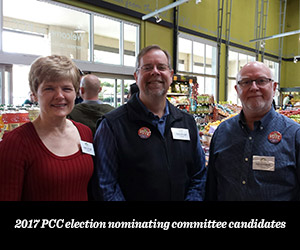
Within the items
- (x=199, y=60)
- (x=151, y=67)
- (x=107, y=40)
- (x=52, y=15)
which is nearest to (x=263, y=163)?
(x=151, y=67)

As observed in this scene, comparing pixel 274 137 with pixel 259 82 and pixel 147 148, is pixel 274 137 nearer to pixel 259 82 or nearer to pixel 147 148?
Answer: pixel 259 82

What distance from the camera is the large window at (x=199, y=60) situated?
11375mm

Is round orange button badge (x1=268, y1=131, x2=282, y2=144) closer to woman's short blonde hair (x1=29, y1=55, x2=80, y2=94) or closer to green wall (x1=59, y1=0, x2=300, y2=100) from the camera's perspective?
woman's short blonde hair (x1=29, y1=55, x2=80, y2=94)

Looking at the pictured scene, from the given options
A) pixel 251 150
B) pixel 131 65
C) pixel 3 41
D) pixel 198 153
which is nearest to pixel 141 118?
pixel 198 153

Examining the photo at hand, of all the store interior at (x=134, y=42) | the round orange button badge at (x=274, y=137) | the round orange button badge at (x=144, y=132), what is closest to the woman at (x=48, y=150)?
the round orange button badge at (x=144, y=132)

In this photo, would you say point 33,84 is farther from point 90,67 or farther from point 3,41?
point 90,67

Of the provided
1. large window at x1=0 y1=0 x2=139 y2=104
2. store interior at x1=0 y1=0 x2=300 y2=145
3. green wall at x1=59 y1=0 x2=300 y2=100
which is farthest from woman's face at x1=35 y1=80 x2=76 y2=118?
green wall at x1=59 y1=0 x2=300 y2=100

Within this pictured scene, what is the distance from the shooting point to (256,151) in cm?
167

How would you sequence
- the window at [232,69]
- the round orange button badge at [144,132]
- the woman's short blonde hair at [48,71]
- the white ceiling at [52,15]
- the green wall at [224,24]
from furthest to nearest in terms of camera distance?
the window at [232,69] → the green wall at [224,24] → the white ceiling at [52,15] → the round orange button badge at [144,132] → the woman's short blonde hair at [48,71]

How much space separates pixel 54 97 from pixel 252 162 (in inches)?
47.8

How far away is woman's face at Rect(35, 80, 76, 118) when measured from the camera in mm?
1408

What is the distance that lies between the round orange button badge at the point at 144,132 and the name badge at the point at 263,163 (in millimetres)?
667

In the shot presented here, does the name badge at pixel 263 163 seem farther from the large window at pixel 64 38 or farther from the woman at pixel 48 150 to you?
the large window at pixel 64 38

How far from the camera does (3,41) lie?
6.39 metres
